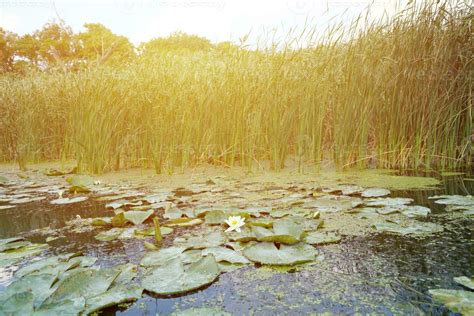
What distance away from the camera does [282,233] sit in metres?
1.18

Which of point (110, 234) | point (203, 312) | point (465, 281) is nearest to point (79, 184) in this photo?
point (110, 234)

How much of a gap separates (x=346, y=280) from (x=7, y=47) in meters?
19.3

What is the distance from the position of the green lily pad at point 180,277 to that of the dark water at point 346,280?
2cm

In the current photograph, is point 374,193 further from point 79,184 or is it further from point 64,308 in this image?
point 79,184

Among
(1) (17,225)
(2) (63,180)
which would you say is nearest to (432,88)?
(1) (17,225)

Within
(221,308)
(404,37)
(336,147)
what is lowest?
(221,308)

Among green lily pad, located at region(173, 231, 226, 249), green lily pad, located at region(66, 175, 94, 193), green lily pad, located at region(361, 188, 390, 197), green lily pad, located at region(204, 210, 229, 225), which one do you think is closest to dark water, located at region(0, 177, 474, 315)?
green lily pad, located at region(173, 231, 226, 249)

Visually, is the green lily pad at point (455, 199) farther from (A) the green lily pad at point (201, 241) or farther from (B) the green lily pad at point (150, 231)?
(B) the green lily pad at point (150, 231)

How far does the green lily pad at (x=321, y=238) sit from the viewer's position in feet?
3.92

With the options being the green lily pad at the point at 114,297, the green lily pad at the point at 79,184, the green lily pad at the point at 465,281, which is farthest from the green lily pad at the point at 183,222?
the green lily pad at the point at 79,184

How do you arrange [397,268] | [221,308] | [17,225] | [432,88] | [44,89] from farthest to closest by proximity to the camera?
[44,89], [432,88], [17,225], [397,268], [221,308]

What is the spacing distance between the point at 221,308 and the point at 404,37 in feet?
8.56

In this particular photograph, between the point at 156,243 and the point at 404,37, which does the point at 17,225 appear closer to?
the point at 156,243

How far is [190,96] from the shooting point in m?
3.38
